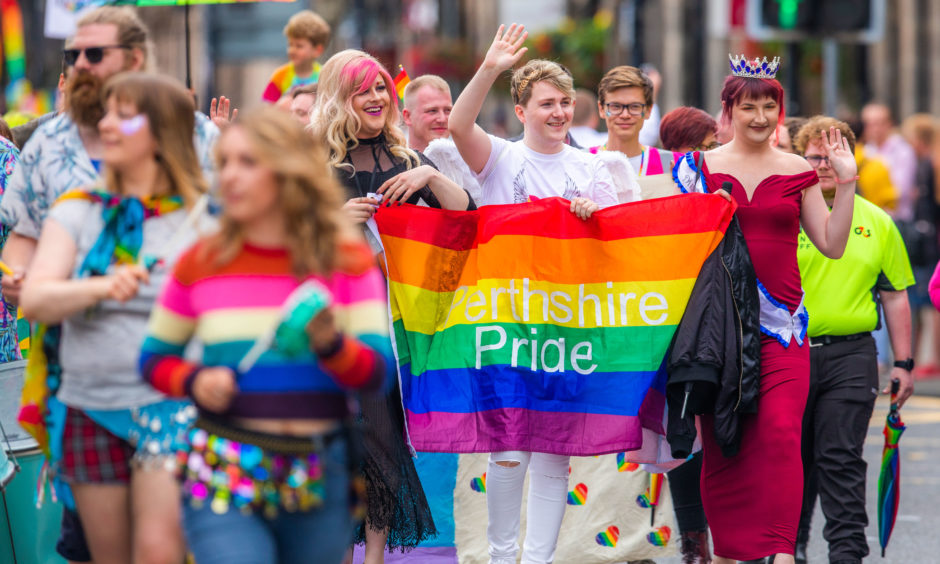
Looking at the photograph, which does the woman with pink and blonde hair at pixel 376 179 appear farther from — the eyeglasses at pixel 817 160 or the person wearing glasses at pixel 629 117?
the eyeglasses at pixel 817 160

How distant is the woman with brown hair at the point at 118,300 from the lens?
13.1 feet

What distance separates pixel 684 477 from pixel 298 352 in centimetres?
370

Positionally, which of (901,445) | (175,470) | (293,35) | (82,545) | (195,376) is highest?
(293,35)

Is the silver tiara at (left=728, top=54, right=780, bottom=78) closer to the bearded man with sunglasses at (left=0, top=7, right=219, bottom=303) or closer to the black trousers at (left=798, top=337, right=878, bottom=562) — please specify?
the black trousers at (left=798, top=337, right=878, bottom=562)

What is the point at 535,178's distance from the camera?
6.14 m

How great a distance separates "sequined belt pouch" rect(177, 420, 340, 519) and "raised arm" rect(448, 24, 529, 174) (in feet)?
7.82

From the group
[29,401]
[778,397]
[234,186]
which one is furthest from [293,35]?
[234,186]

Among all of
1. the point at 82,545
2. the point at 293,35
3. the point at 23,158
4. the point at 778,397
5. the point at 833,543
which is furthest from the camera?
the point at 293,35

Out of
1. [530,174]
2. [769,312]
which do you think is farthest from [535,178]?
[769,312]

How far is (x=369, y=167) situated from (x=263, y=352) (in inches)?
97.2

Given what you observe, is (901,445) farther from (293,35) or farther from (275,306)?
(275,306)

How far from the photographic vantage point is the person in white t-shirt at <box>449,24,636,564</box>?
5852 mm

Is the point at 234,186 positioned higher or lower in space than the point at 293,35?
lower

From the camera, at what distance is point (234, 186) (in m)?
3.55
